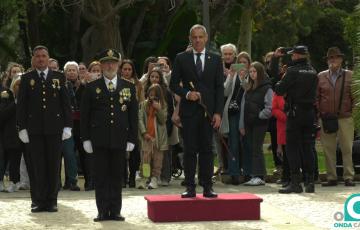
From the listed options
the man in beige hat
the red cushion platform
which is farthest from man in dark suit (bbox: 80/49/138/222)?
the man in beige hat

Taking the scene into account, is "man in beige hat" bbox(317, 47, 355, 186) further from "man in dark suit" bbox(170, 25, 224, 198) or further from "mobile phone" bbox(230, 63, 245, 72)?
"man in dark suit" bbox(170, 25, 224, 198)

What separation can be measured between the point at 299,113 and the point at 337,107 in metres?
1.42

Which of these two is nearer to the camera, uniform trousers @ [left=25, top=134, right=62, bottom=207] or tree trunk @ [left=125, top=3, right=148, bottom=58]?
uniform trousers @ [left=25, top=134, right=62, bottom=207]

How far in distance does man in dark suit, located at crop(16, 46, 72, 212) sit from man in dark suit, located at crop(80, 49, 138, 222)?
3.60ft

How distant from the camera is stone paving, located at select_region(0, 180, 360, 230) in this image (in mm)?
12109

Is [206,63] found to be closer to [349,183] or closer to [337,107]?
[337,107]

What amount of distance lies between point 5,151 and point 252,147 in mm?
3961

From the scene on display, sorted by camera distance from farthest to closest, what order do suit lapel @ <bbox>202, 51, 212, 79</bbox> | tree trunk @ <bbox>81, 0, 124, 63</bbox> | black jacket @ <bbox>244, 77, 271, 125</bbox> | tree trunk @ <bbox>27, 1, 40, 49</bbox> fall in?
tree trunk @ <bbox>27, 1, 40, 49</bbox> < tree trunk @ <bbox>81, 0, 124, 63</bbox> < black jacket @ <bbox>244, 77, 271, 125</bbox> < suit lapel @ <bbox>202, 51, 212, 79</bbox>

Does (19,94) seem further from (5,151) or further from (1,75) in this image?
(1,75)

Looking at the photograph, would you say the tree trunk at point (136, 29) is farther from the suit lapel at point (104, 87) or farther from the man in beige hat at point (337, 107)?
the suit lapel at point (104, 87)

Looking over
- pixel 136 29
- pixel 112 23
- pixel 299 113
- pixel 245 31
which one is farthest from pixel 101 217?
pixel 245 31

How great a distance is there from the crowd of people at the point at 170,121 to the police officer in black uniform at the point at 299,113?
0.02 m

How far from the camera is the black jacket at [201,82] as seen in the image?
12914 mm

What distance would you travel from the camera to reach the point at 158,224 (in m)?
12.3
